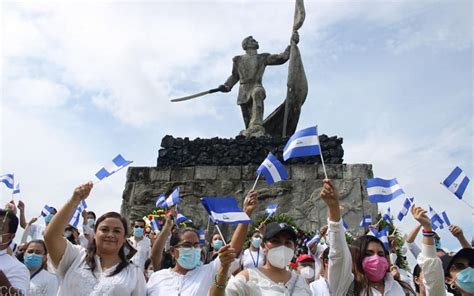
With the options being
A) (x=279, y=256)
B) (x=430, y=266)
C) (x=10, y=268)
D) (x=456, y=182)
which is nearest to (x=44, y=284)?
(x=10, y=268)

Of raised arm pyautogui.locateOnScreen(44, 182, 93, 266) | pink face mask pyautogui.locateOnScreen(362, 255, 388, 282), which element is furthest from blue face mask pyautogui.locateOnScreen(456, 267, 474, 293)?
raised arm pyautogui.locateOnScreen(44, 182, 93, 266)

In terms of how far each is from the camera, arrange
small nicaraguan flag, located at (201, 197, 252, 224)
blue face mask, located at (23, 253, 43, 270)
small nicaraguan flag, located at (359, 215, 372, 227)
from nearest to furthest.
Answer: small nicaraguan flag, located at (201, 197, 252, 224) < blue face mask, located at (23, 253, 43, 270) < small nicaraguan flag, located at (359, 215, 372, 227)

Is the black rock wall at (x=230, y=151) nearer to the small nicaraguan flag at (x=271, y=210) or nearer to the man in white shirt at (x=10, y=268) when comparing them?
the small nicaraguan flag at (x=271, y=210)

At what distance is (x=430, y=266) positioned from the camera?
3.39 meters

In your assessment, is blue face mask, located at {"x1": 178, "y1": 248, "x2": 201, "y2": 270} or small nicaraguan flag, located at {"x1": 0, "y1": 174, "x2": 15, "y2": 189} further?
small nicaraguan flag, located at {"x1": 0, "y1": 174, "x2": 15, "y2": 189}

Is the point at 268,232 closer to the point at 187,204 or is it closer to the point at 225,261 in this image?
the point at 225,261

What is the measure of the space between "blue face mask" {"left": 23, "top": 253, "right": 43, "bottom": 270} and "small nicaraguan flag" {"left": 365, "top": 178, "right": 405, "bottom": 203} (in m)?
4.15

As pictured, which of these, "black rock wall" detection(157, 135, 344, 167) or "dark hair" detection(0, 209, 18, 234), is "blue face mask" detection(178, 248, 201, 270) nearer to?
"dark hair" detection(0, 209, 18, 234)

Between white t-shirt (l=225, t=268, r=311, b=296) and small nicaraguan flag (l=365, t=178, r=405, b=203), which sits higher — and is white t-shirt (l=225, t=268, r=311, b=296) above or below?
below

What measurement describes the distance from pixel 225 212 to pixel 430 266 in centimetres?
Result: 162

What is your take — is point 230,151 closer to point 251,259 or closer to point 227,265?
point 251,259

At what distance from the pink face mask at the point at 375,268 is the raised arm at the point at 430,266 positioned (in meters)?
0.28

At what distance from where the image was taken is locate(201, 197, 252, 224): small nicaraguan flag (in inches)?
147

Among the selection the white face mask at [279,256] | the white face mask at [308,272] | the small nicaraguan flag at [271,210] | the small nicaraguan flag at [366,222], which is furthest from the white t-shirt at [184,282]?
the small nicaraguan flag at [366,222]
